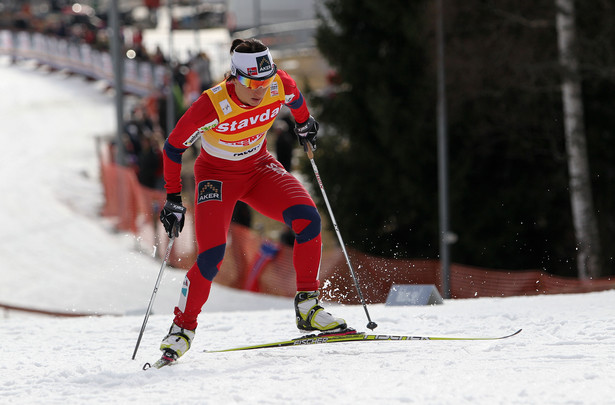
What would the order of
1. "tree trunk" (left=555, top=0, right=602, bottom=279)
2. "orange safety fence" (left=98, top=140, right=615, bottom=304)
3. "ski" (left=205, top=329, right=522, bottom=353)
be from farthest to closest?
1. "tree trunk" (left=555, top=0, right=602, bottom=279)
2. "orange safety fence" (left=98, top=140, right=615, bottom=304)
3. "ski" (left=205, top=329, right=522, bottom=353)

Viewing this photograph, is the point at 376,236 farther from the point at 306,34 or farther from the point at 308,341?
the point at 306,34

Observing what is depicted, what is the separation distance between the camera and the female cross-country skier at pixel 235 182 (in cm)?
562

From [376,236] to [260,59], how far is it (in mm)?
11251

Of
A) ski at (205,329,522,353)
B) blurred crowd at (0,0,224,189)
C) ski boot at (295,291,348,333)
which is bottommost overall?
blurred crowd at (0,0,224,189)

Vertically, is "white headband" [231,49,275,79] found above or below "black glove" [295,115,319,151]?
above

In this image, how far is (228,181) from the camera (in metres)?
5.87

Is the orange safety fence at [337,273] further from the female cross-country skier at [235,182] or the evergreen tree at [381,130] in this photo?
the female cross-country skier at [235,182]

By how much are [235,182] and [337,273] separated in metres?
6.79

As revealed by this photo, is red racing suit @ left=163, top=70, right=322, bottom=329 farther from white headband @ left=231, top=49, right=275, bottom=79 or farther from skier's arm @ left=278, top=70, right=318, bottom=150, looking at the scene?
white headband @ left=231, top=49, right=275, bottom=79

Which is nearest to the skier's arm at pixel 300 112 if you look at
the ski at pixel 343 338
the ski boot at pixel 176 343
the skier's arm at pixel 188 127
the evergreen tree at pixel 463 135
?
the skier's arm at pixel 188 127

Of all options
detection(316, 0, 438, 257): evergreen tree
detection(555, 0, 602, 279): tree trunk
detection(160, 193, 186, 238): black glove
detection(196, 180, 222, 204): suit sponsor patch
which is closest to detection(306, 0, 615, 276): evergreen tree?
detection(316, 0, 438, 257): evergreen tree

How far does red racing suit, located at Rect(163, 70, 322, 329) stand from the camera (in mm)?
5645

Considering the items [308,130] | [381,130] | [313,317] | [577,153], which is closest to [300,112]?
[308,130]

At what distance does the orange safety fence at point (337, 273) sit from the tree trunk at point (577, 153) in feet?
3.13
